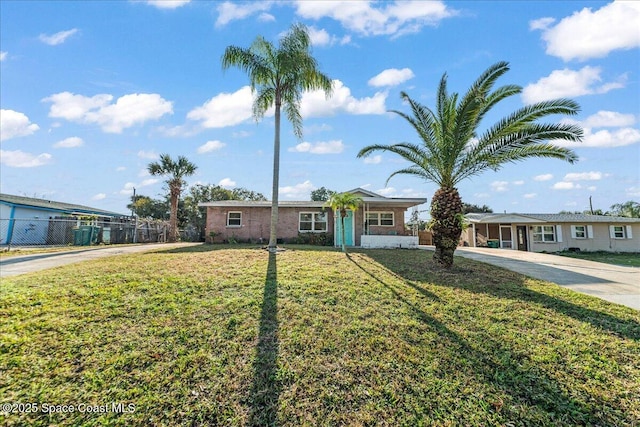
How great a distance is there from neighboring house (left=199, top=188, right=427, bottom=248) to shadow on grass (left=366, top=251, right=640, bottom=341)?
7986mm

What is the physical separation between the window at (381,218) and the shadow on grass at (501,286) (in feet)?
27.3

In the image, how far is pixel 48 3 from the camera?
7.83 metres

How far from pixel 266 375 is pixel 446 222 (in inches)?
293

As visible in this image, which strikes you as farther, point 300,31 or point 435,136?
point 300,31

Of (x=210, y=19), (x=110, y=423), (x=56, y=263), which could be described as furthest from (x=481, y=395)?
(x=56, y=263)

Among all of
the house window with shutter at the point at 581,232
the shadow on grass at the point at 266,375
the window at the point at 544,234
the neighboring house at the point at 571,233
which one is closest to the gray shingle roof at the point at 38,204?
the shadow on grass at the point at 266,375

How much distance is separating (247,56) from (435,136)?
846 centimetres

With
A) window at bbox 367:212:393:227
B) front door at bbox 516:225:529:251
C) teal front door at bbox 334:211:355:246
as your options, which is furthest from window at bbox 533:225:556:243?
teal front door at bbox 334:211:355:246

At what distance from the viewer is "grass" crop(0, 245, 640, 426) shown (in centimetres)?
349

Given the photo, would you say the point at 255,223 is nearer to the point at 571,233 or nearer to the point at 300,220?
the point at 300,220

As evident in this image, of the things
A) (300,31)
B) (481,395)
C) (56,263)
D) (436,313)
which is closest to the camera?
(481,395)

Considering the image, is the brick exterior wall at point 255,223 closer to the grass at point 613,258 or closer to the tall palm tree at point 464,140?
the tall palm tree at point 464,140

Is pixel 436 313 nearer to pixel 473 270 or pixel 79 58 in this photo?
pixel 473 270

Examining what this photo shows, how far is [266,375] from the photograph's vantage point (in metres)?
3.94
